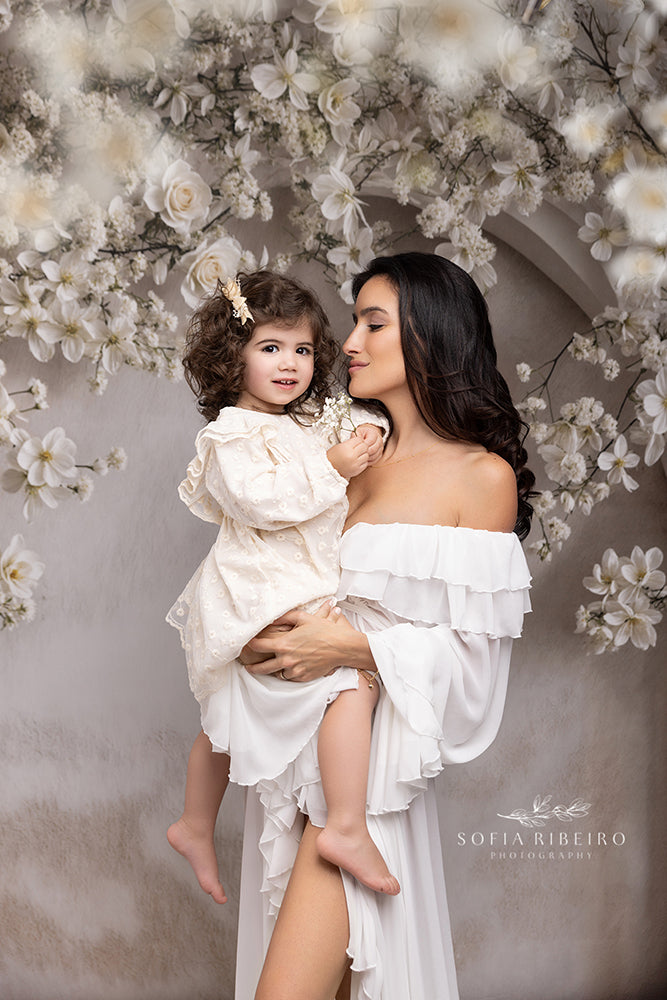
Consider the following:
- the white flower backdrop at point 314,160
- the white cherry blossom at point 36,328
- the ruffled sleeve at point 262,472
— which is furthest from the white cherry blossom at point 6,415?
the ruffled sleeve at point 262,472

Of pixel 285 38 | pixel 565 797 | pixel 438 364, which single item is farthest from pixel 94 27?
pixel 565 797

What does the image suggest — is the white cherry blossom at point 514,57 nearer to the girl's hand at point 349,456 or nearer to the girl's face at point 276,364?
the girl's face at point 276,364

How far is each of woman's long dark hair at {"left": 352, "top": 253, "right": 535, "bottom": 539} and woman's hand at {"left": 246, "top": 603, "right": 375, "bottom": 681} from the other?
22.1 inches

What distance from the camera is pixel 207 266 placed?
8.69 ft

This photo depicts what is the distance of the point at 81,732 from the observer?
3006mm

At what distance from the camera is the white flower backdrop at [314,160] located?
2650 mm

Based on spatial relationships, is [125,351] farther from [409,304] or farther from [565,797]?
[565,797]

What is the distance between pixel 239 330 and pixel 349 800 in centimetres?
107

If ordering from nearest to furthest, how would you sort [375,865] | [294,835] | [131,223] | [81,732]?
1. [375,865]
2. [294,835]
3. [131,223]
4. [81,732]

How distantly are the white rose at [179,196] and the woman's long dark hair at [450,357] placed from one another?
28.7 inches

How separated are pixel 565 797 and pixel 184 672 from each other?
1.39 metres

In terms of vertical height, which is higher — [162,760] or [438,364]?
[438,364]

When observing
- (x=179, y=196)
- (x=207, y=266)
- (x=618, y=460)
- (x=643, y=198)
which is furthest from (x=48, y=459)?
(x=643, y=198)

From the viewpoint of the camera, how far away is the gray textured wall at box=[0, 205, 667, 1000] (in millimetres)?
2982
